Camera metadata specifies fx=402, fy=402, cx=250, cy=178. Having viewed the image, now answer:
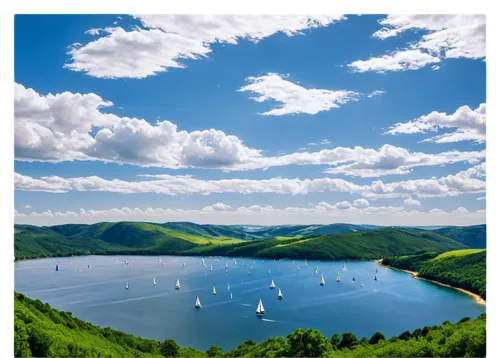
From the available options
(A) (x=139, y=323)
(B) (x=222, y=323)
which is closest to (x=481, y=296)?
(B) (x=222, y=323)

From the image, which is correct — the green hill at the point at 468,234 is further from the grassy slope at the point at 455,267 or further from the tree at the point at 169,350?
the tree at the point at 169,350

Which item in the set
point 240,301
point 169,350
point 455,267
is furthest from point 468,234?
point 169,350

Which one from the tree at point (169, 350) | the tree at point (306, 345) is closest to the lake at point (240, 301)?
the tree at point (169, 350)

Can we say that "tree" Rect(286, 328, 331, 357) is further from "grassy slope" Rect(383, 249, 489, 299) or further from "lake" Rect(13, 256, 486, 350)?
"grassy slope" Rect(383, 249, 489, 299)

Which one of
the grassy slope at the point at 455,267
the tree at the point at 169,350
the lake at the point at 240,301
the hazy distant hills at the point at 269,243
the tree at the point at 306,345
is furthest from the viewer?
the hazy distant hills at the point at 269,243

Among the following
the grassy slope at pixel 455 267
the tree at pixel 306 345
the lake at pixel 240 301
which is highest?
the tree at pixel 306 345

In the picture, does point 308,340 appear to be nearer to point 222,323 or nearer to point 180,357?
point 180,357

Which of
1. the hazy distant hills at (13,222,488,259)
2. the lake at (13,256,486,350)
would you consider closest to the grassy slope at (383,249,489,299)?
the lake at (13,256,486,350)
